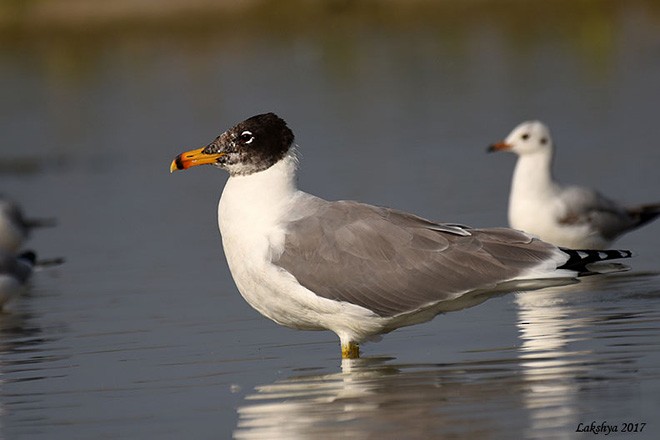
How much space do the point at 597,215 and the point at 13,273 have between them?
4.34 meters

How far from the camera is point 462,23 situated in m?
33.1

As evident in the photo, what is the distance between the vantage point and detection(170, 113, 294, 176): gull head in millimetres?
8156

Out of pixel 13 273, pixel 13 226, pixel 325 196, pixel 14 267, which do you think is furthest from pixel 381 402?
pixel 13 226

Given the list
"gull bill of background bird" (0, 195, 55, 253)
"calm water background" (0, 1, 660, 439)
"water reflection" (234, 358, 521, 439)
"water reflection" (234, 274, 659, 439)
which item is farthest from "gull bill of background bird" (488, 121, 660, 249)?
"gull bill of background bird" (0, 195, 55, 253)

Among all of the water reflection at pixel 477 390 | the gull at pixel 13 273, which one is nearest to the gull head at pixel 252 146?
the water reflection at pixel 477 390

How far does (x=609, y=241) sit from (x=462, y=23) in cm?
2167

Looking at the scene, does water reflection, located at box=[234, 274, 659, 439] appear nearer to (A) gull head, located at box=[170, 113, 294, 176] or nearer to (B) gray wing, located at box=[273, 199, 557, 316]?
(B) gray wing, located at box=[273, 199, 557, 316]

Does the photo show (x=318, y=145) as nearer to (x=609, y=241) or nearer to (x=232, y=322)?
(x=609, y=241)

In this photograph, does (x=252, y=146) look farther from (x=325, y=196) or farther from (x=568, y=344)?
(x=325, y=196)

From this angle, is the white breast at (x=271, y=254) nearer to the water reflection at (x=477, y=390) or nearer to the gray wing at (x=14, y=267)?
the water reflection at (x=477, y=390)

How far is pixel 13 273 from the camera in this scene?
36.9 feet

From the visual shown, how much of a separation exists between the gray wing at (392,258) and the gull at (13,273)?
3.67m

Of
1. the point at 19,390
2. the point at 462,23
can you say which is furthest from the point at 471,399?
the point at 462,23

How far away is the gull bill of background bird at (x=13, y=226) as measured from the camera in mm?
13789
